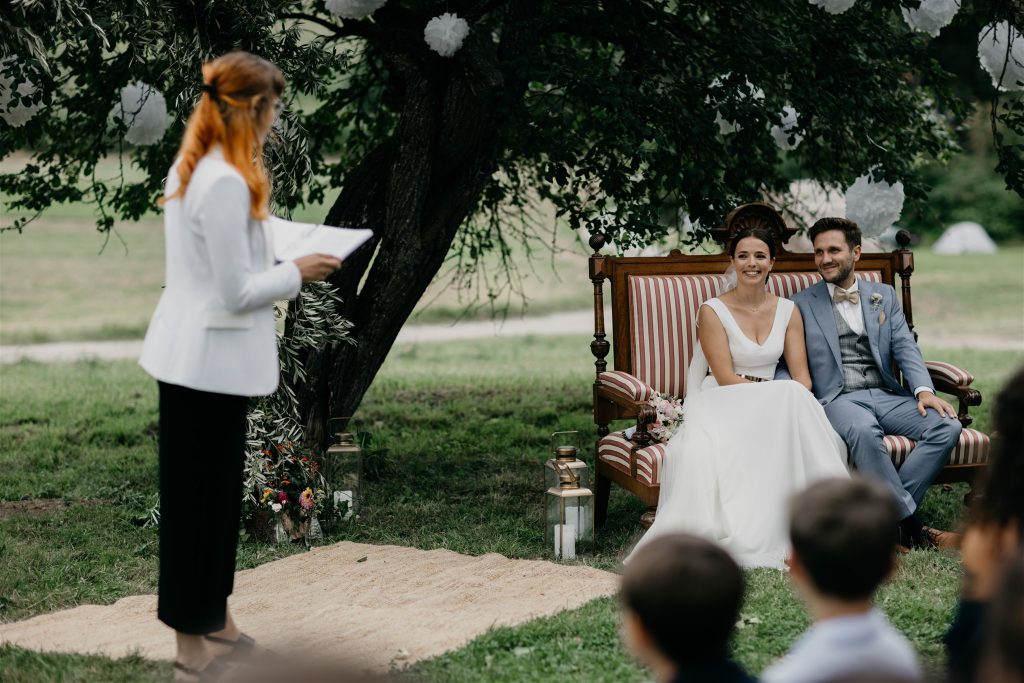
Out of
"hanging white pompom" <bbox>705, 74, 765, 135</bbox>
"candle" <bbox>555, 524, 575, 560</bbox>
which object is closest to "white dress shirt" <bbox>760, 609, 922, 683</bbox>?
"candle" <bbox>555, 524, 575, 560</bbox>

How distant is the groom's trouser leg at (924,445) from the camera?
5.28 m

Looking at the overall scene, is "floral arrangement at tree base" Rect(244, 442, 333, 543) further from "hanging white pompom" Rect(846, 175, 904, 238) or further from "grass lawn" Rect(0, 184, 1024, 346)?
"grass lawn" Rect(0, 184, 1024, 346)

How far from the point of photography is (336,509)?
586 cm

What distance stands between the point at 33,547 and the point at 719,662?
4388 mm

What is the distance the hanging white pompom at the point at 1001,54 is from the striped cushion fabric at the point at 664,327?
1.72m

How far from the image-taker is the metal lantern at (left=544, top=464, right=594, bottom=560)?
17.2 ft

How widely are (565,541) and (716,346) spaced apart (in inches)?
44.8

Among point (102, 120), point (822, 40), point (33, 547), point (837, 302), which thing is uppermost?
point (822, 40)

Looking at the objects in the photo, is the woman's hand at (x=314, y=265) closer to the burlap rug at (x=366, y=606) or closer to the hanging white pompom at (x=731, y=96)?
the burlap rug at (x=366, y=606)

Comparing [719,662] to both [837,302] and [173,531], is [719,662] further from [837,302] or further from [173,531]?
[837,302]

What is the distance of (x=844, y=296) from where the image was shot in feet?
18.7

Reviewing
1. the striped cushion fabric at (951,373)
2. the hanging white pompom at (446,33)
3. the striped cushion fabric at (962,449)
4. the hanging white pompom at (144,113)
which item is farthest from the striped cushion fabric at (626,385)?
the hanging white pompom at (144,113)

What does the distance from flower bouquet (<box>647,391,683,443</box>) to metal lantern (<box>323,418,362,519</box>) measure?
1.51 m

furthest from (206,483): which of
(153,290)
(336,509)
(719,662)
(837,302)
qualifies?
(153,290)
